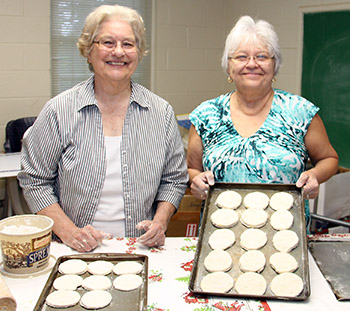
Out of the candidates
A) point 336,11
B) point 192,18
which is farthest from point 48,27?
point 336,11

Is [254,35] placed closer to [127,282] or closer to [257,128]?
[257,128]

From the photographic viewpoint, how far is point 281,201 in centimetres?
159

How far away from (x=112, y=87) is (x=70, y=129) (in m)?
0.24

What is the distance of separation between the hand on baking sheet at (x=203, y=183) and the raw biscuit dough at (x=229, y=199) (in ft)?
0.22

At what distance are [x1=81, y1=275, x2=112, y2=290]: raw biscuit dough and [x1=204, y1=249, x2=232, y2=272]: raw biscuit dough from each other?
0.98ft

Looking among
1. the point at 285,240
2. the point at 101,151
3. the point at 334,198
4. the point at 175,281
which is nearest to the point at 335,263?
the point at 285,240

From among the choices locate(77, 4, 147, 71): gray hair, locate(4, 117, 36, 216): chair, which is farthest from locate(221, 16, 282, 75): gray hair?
locate(4, 117, 36, 216): chair

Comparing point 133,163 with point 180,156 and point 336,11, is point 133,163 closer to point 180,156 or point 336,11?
point 180,156

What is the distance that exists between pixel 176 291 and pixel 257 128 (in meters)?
0.90

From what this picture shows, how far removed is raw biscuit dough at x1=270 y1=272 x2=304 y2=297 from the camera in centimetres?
122

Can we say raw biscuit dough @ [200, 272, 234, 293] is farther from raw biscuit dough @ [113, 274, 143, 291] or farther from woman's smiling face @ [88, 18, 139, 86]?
woman's smiling face @ [88, 18, 139, 86]

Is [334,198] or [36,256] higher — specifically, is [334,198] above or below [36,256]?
below

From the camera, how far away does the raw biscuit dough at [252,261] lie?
1.33 metres

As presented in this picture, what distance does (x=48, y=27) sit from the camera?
3924mm
